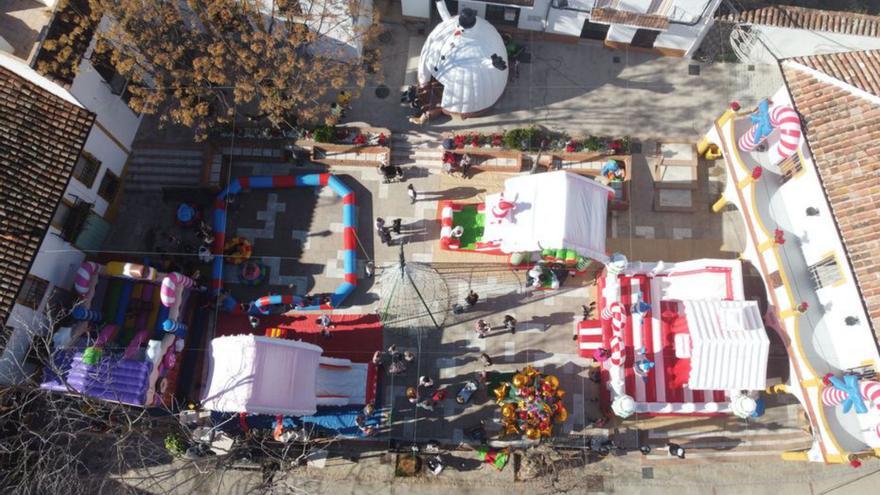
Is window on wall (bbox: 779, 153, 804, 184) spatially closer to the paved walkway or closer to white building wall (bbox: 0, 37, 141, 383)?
the paved walkway

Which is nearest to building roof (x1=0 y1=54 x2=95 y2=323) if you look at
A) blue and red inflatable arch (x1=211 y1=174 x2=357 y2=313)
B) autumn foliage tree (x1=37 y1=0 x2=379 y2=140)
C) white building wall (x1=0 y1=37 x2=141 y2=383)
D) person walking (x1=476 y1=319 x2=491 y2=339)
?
white building wall (x1=0 y1=37 x2=141 y2=383)

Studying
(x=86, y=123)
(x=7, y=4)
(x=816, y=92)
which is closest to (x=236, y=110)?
(x=86, y=123)

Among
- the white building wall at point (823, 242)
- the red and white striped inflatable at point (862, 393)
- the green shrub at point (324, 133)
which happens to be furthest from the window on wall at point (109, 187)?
the red and white striped inflatable at point (862, 393)

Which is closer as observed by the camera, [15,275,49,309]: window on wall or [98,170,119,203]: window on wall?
[15,275,49,309]: window on wall

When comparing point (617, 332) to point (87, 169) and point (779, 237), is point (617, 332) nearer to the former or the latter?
point (779, 237)

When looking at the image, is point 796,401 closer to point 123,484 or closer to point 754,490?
point 754,490
